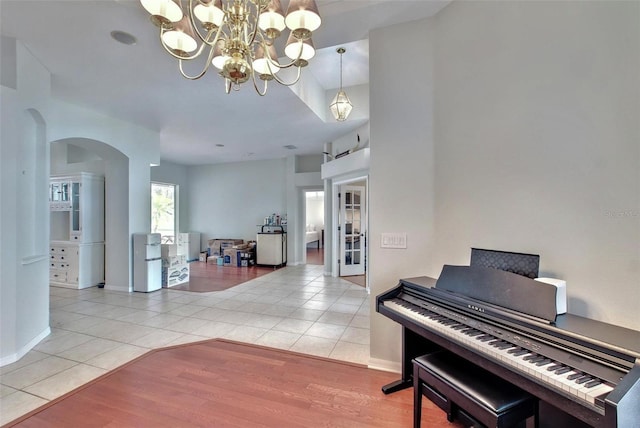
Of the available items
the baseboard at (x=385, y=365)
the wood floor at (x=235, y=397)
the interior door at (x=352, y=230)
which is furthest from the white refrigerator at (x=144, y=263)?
the baseboard at (x=385, y=365)

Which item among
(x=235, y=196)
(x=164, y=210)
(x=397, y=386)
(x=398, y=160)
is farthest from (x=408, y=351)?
(x=164, y=210)

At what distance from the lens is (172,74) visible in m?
3.20

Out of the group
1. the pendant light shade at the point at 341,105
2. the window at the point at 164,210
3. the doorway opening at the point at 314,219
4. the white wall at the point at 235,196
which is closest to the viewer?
the pendant light shade at the point at 341,105

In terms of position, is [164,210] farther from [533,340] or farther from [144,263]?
[533,340]

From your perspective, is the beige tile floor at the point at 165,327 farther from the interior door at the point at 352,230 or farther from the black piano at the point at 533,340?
the black piano at the point at 533,340

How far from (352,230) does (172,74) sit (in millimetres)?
4271

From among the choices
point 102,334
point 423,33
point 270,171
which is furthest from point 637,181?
point 270,171

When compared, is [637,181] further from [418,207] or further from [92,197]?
[92,197]

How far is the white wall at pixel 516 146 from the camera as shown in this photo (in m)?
1.37

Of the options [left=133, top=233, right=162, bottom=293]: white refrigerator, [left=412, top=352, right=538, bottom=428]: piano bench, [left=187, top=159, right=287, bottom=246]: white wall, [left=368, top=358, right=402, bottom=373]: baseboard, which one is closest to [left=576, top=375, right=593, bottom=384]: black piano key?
[left=412, top=352, right=538, bottom=428]: piano bench

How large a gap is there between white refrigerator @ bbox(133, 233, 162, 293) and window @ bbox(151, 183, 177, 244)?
129 inches

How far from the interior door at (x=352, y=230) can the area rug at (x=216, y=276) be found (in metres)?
1.94

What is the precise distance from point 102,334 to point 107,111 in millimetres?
3279

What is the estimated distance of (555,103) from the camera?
5.16 feet
